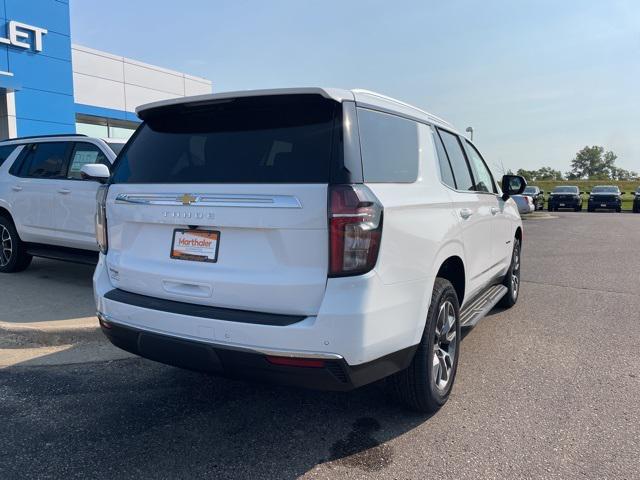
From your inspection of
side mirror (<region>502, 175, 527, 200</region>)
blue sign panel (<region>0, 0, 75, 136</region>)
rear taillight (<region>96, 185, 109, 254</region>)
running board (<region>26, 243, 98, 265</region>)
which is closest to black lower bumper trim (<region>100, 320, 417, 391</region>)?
rear taillight (<region>96, 185, 109, 254</region>)

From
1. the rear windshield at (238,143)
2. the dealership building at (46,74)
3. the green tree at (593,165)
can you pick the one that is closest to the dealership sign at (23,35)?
the dealership building at (46,74)

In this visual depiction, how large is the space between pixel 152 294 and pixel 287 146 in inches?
46.4

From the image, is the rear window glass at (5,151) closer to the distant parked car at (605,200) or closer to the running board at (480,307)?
the running board at (480,307)

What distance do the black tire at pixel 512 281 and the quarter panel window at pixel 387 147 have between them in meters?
3.14

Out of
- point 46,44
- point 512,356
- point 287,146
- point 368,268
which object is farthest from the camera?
point 46,44

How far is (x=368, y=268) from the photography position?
2.59m

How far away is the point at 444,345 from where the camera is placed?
142 inches

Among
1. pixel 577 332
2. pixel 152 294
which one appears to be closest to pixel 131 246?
pixel 152 294

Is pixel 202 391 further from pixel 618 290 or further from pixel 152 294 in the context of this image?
pixel 618 290

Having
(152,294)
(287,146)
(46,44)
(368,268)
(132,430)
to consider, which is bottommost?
(132,430)

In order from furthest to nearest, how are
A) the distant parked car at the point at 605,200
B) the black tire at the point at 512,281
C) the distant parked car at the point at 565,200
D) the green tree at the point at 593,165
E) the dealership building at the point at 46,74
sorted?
the green tree at the point at 593,165
the distant parked car at the point at 565,200
the distant parked car at the point at 605,200
the dealership building at the point at 46,74
the black tire at the point at 512,281

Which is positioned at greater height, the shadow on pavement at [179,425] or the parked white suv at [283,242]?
the parked white suv at [283,242]

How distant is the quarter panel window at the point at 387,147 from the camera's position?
112 inches

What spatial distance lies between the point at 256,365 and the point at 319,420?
2.95 feet
